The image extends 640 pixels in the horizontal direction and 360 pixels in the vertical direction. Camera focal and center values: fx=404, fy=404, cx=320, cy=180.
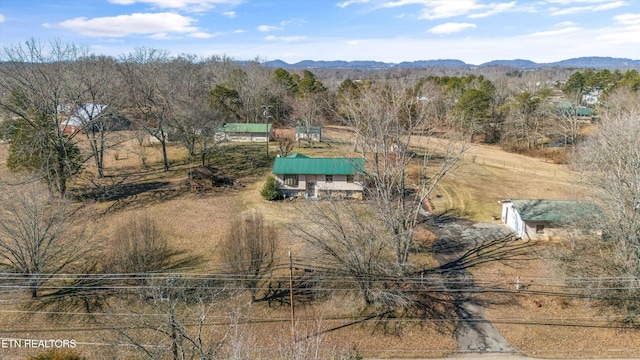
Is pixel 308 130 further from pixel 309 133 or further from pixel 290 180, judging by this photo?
pixel 290 180

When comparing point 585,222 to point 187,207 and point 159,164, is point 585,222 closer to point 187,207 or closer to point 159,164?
point 187,207

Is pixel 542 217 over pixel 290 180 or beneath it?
beneath

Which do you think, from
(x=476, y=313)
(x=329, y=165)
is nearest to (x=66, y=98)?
(x=329, y=165)

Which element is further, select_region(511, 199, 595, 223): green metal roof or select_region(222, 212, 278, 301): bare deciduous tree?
select_region(511, 199, 595, 223): green metal roof

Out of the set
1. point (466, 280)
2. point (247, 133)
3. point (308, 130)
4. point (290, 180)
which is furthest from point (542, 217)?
point (247, 133)

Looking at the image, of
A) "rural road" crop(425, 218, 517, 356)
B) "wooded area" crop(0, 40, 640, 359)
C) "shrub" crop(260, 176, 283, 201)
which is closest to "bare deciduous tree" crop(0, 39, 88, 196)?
"wooded area" crop(0, 40, 640, 359)

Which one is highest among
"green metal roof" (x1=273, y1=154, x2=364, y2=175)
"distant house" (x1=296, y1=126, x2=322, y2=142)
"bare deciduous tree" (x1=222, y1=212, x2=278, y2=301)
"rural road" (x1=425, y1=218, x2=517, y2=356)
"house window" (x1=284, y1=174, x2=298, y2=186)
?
"distant house" (x1=296, y1=126, x2=322, y2=142)

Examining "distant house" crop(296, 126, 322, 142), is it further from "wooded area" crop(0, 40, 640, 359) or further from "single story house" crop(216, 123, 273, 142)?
"wooded area" crop(0, 40, 640, 359)
